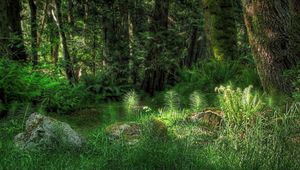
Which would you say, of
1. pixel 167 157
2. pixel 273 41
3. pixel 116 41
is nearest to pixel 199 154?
pixel 167 157

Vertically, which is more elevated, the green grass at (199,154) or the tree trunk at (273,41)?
the tree trunk at (273,41)

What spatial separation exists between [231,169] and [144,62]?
14.0 m

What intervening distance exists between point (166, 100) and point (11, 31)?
5355 mm

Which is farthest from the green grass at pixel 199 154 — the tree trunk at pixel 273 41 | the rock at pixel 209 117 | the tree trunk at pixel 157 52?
the tree trunk at pixel 157 52

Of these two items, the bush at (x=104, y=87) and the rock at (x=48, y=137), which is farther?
the bush at (x=104, y=87)

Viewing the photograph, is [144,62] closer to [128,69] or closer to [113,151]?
[128,69]

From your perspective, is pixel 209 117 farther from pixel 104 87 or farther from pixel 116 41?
pixel 116 41

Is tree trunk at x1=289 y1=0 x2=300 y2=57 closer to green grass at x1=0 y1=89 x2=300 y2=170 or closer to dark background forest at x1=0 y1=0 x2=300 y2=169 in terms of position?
dark background forest at x1=0 y1=0 x2=300 y2=169

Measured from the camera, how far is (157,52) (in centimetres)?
1895

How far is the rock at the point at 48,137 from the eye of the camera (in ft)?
21.0

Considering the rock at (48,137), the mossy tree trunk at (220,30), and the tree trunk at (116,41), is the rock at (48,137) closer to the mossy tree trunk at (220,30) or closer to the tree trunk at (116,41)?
the mossy tree trunk at (220,30)

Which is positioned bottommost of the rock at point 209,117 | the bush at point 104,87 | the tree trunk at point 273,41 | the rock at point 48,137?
the bush at point 104,87

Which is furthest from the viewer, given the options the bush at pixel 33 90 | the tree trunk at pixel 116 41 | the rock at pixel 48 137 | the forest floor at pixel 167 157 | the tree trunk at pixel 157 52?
the tree trunk at pixel 116 41

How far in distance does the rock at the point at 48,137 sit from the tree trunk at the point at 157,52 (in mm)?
11868
